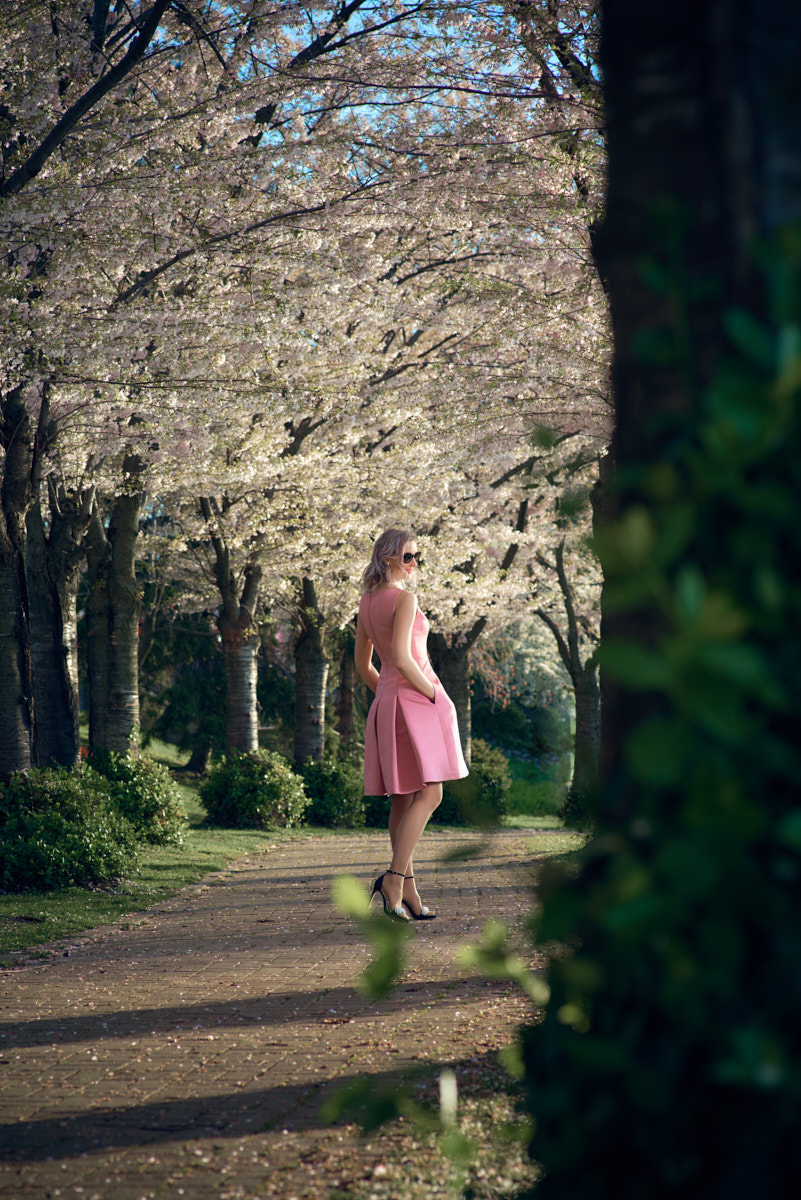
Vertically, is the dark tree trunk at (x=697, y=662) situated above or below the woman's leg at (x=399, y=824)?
above

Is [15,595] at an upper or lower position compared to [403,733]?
upper

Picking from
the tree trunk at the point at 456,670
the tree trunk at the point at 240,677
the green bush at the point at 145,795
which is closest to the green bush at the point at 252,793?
the tree trunk at the point at 240,677

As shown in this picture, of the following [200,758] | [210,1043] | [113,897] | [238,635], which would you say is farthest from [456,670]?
[210,1043]

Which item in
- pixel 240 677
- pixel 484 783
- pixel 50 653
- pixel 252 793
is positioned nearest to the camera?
pixel 50 653

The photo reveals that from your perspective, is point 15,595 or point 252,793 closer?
point 15,595

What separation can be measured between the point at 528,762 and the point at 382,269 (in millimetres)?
27418

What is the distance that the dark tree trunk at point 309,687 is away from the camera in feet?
62.9

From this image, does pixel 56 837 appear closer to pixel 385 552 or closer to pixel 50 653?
pixel 50 653

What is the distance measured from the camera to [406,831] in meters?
5.75

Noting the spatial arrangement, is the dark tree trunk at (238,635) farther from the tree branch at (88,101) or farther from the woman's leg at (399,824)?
the woman's leg at (399,824)

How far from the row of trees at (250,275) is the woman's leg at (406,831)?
4.16 metres

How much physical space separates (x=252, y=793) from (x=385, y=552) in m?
11.2

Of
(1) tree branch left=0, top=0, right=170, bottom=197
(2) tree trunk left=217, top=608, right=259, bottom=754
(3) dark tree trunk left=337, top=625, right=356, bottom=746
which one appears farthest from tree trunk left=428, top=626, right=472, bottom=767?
(1) tree branch left=0, top=0, right=170, bottom=197

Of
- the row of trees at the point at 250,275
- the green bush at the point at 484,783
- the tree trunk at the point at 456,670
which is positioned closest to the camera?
the row of trees at the point at 250,275
